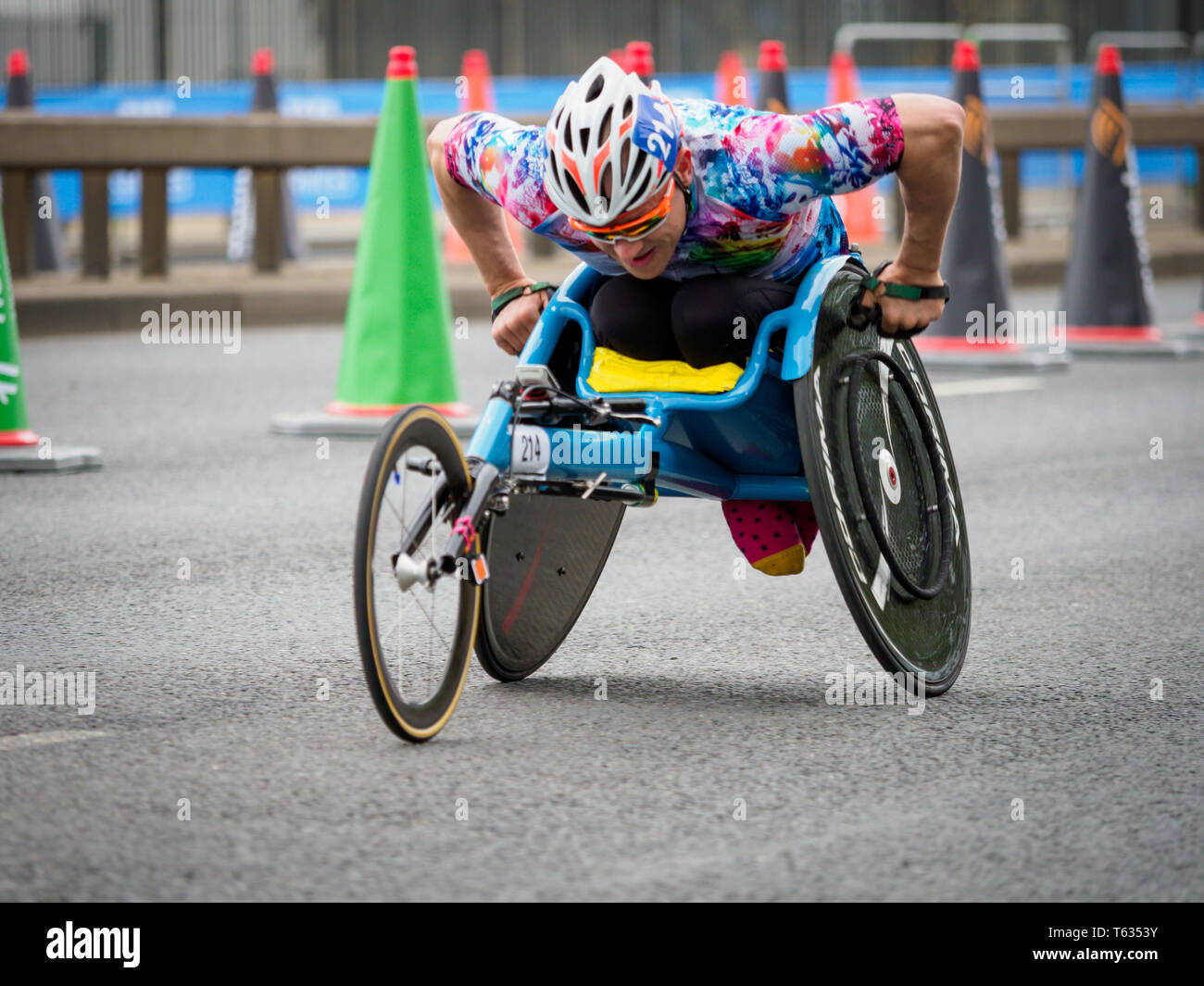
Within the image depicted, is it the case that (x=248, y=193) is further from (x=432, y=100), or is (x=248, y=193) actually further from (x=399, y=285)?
(x=399, y=285)

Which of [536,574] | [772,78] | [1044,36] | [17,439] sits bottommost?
[536,574]

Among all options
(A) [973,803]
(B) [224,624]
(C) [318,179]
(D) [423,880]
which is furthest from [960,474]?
(C) [318,179]

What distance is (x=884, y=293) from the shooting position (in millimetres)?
4348

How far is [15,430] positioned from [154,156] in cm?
545

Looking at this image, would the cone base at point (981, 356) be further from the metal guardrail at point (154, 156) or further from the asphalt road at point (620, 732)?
the asphalt road at point (620, 732)

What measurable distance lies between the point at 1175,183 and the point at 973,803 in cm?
1880

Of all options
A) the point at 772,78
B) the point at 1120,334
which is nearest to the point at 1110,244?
the point at 1120,334

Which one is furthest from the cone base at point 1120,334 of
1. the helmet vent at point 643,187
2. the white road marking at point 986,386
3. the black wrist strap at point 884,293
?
the helmet vent at point 643,187

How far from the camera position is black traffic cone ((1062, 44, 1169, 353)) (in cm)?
1173

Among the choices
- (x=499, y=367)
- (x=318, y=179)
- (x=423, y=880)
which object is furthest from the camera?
(x=318, y=179)

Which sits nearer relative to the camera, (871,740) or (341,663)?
(871,740)

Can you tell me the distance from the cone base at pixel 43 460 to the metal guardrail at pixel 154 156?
477 centimetres

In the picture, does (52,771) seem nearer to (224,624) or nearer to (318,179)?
(224,624)
